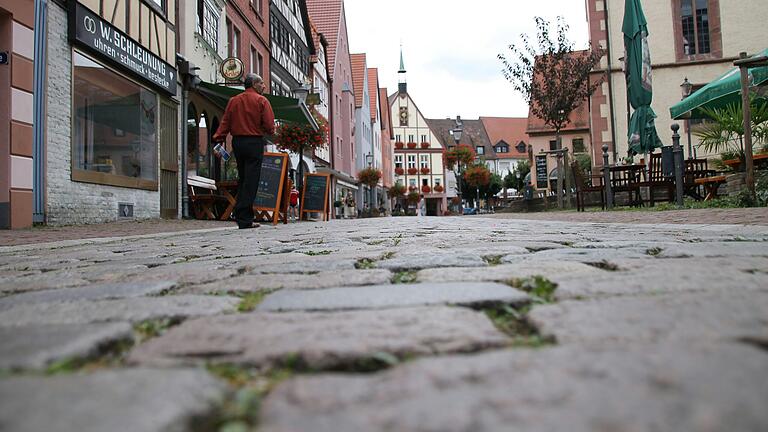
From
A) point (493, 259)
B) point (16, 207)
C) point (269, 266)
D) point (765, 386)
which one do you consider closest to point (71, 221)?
point (16, 207)

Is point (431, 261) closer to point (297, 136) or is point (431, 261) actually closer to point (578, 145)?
point (297, 136)

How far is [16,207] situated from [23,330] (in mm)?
7289

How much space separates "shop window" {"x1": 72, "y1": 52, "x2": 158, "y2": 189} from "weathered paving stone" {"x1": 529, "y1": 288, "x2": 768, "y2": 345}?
367 inches

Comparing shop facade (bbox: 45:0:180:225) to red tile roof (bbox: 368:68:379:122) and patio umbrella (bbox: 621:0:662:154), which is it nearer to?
patio umbrella (bbox: 621:0:662:154)

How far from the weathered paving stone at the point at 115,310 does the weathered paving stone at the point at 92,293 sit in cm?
10

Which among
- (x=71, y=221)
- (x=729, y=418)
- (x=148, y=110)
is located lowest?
(x=729, y=418)

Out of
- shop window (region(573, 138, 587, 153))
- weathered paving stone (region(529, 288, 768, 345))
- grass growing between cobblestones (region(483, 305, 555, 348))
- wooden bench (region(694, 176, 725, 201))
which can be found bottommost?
grass growing between cobblestones (region(483, 305, 555, 348))

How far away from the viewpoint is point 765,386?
835mm

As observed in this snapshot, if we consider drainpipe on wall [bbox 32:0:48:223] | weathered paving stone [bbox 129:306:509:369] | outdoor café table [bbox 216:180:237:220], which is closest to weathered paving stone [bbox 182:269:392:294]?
weathered paving stone [bbox 129:306:509:369]

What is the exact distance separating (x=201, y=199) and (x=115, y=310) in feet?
41.6

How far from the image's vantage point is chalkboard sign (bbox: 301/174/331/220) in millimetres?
15609

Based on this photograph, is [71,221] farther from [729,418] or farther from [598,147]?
[598,147]

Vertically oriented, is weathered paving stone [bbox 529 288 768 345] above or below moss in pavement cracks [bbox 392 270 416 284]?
below

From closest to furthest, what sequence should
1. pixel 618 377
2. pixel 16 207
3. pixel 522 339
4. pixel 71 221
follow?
pixel 618 377 < pixel 522 339 < pixel 16 207 < pixel 71 221
